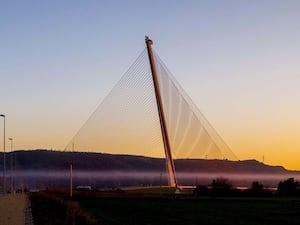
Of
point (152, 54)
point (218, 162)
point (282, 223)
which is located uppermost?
point (152, 54)

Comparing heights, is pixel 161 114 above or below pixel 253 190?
above

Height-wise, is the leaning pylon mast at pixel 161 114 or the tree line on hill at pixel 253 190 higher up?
the leaning pylon mast at pixel 161 114

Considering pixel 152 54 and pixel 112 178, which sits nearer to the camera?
pixel 152 54

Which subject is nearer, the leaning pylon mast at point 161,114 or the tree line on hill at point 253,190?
the leaning pylon mast at point 161,114

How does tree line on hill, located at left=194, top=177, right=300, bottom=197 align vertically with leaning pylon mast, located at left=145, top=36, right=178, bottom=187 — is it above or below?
below

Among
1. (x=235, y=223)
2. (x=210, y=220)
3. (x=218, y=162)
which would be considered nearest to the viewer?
(x=235, y=223)

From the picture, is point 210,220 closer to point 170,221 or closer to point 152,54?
point 170,221

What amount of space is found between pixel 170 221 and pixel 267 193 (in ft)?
149

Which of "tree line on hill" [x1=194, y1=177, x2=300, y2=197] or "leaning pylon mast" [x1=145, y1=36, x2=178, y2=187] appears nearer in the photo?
"leaning pylon mast" [x1=145, y1=36, x2=178, y2=187]

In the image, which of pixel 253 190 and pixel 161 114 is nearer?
pixel 161 114

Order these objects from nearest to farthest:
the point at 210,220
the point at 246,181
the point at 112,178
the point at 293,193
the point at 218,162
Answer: the point at 210,220, the point at 218,162, the point at 293,193, the point at 246,181, the point at 112,178

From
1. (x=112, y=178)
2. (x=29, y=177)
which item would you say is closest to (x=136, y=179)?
(x=112, y=178)

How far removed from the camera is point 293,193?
7506 centimetres

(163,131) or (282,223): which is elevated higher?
(163,131)
